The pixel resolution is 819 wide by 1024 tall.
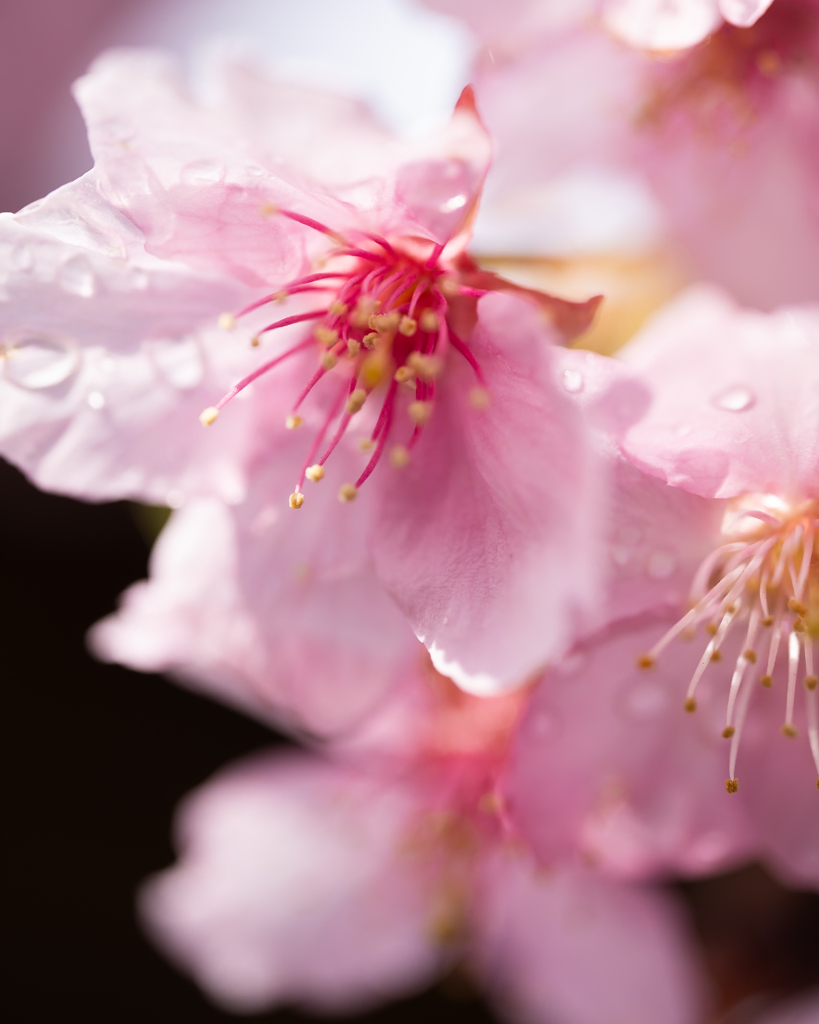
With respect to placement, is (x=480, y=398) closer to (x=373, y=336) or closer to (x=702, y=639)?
(x=373, y=336)

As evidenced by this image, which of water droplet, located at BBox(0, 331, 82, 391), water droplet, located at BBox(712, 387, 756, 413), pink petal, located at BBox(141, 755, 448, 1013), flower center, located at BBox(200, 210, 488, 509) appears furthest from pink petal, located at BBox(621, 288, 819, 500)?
pink petal, located at BBox(141, 755, 448, 1013)

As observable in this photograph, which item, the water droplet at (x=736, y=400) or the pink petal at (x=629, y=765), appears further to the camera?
the pink petal at (x=629, y=765)

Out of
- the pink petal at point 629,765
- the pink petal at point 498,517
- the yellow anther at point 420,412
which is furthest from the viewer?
the pink petal at point 629,765

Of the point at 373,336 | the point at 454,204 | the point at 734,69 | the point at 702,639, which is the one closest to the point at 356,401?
the point at 373,336

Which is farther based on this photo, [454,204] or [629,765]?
[629,765]

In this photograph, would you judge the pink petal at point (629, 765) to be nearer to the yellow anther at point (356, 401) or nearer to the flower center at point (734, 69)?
the yellow anther at point (356, 401)

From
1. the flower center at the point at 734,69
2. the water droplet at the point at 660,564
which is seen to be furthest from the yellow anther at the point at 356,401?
the flower center at the point at 734,69

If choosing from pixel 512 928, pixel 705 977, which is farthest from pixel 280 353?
pixel 705 977

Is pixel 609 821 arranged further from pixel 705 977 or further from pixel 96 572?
pixel 96 572

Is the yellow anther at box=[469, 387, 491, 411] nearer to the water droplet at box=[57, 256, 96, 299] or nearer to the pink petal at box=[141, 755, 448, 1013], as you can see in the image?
the water droplet at box=[57, 256, 96, 299]
